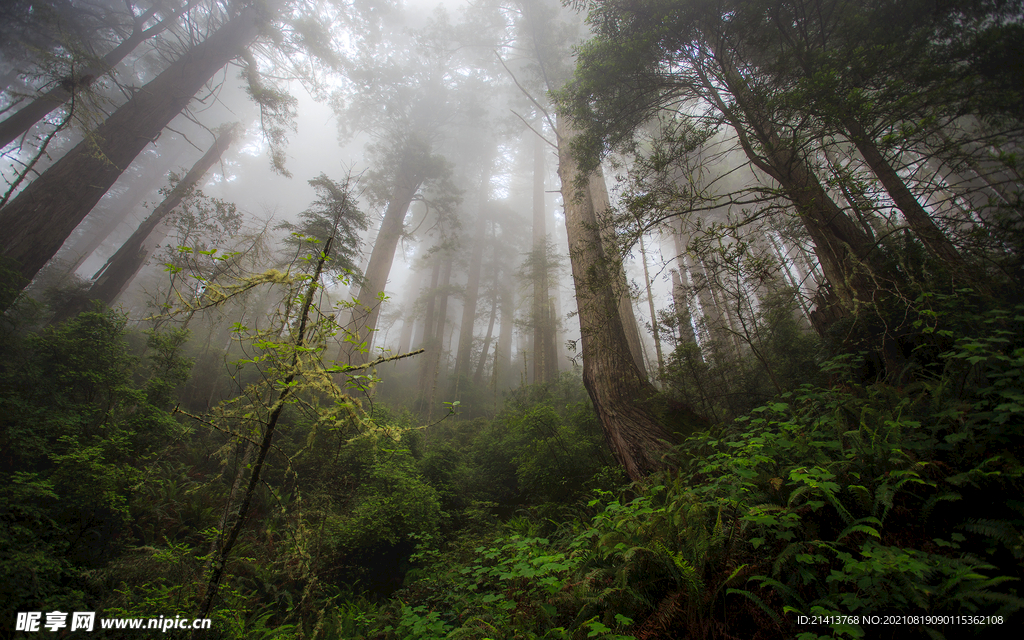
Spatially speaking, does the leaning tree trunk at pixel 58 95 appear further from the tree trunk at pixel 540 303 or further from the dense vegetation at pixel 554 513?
the tree trunk at pixel 540 303

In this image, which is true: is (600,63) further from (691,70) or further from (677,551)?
(677,551)

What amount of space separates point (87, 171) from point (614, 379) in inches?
399

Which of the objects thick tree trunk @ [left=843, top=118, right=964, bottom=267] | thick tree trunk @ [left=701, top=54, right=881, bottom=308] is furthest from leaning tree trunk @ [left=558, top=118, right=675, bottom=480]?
thick tree trunk @ [left=843, top=118, right=964, bottom=267]

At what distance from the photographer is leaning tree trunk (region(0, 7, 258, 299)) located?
5.55m

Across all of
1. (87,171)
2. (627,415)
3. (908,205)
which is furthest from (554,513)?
(87,171)

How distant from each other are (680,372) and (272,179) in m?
39.5

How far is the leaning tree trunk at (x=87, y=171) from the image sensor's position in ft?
18.2

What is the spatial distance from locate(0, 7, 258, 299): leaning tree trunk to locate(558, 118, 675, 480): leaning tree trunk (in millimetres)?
8115

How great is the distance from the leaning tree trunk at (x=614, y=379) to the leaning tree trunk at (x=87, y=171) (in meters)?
8.11

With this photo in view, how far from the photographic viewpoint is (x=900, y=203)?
13.8 ft

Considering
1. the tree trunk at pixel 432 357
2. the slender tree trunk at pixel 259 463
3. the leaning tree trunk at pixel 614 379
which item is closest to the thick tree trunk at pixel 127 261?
the tree trunk at pixel 432 357

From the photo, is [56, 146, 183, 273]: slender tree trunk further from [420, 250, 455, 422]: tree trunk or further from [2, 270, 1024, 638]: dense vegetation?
[2, 270, 1024, 638]: dense vegetation

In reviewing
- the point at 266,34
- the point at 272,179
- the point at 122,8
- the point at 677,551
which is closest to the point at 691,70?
the point at 677,551

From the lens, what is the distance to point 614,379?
4773mm
